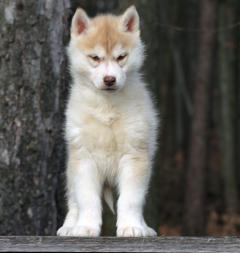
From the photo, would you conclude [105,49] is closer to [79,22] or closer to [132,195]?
[79,22]

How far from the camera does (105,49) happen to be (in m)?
4.52

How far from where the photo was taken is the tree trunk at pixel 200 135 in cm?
1151

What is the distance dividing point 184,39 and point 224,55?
9.12 meters

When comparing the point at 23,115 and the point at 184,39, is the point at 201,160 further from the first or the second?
the point at 184,39

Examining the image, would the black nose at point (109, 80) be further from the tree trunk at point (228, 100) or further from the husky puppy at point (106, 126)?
the tree trunk at point (228, 100)

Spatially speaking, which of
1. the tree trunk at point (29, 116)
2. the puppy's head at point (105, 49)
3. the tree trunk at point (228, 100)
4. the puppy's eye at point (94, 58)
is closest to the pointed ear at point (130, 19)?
the puppy's head at point (105, 49)

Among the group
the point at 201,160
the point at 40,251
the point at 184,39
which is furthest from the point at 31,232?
the point at 184,39

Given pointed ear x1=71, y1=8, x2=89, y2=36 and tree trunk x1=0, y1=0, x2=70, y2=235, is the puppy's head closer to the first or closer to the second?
pointed ear x1=71, y1=8, x2=89, y2=36

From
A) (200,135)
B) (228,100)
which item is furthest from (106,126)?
(228,100)

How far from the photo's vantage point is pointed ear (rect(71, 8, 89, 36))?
4719 mm

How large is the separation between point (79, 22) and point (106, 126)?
101 centimetres

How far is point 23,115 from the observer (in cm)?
532

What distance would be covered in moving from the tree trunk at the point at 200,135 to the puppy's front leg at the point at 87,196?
24.3 ft

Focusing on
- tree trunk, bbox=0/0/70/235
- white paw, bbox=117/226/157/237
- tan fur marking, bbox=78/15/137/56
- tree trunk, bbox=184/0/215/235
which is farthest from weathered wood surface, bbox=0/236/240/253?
tree trunk, bbox=184/0/215/235
